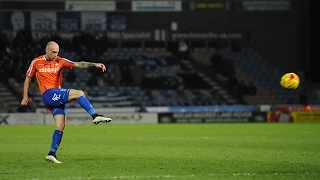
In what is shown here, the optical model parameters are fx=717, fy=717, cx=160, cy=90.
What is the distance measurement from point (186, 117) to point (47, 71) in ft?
87.7

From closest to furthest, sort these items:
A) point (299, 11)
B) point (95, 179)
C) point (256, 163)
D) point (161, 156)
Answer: point (95, 179), point (256, 163), point (161, 156), point (299, 11)

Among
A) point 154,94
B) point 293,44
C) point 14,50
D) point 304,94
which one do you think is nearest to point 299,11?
point 293,44

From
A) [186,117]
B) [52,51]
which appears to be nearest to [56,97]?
[52,51]

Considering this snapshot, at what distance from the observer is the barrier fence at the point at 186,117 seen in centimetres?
3891

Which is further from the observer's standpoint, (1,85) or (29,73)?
(1,85)

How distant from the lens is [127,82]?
46.1 meters

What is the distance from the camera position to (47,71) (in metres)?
14.0

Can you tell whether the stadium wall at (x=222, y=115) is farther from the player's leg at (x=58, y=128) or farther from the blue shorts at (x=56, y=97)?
the blue shorts at (x=56, y=97)

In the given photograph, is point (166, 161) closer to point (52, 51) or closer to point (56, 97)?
point (56, 97)

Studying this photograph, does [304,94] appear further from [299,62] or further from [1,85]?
[1,85]

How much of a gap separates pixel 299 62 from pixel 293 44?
1.34 m

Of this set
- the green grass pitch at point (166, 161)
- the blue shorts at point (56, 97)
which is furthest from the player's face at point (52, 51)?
the green grass pitch at point (166, 161)

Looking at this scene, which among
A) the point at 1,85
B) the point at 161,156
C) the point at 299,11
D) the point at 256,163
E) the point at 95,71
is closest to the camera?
the point at 256,163

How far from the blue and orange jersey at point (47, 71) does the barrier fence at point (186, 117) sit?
24810mm
